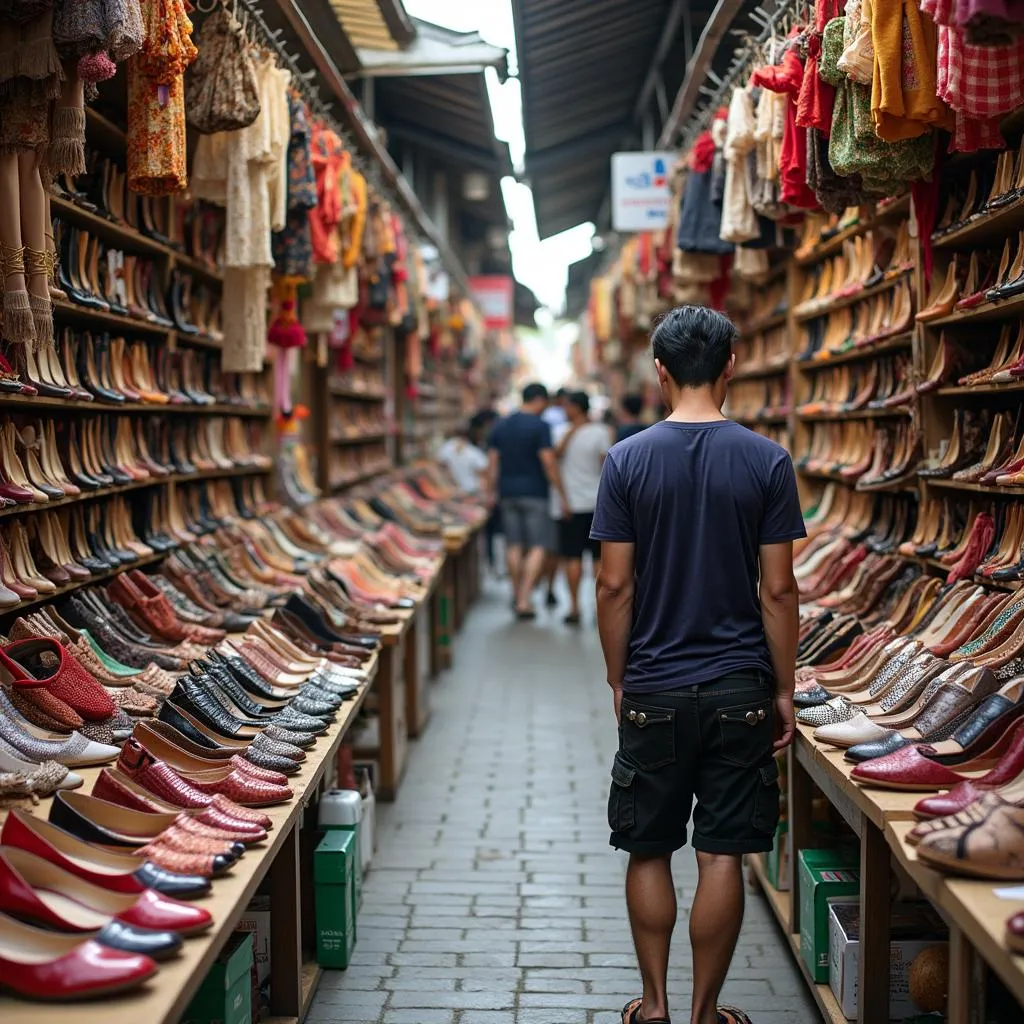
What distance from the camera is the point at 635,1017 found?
10.9ft

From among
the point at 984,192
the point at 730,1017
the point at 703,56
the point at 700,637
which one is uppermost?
the point at 703,56

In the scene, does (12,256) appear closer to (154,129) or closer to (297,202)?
(154,129)

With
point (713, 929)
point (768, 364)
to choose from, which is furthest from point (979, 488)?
point (768, 364)

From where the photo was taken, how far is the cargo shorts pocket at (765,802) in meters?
3.21

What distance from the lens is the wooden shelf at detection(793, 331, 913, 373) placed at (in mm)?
5516

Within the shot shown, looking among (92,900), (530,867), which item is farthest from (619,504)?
(530,867)

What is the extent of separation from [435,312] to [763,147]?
8.75m

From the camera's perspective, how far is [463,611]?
461 inches

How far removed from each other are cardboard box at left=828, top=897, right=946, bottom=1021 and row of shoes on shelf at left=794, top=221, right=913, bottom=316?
2.74 metres

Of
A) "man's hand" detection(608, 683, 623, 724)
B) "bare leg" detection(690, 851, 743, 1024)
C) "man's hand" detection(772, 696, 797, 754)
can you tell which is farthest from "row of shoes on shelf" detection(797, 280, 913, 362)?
"bare leg" detection(690, 851, 743, 1024)

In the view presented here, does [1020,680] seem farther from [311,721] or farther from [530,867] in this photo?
[530,867]

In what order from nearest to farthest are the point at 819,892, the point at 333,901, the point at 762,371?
the point at 819,892
the point at 333,901
the point at 762,371

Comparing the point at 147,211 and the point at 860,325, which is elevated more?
the point at 147,211

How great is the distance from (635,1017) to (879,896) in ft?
2.29
